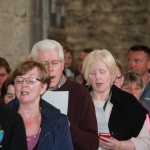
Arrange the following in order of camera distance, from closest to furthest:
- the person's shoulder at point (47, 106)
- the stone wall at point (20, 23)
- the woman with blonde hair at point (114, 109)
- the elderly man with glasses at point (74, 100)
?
the person's shoulder at point (47, 106)
the elderly man with glasses at point (74, 100)
the woman with blonde hair at point (114, 109)
the stone wall at point (20, 23)

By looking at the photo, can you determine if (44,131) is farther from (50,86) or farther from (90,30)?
(90,30)

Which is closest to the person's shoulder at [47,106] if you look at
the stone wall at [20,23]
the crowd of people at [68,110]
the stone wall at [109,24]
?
the crowd of people at [68,110]

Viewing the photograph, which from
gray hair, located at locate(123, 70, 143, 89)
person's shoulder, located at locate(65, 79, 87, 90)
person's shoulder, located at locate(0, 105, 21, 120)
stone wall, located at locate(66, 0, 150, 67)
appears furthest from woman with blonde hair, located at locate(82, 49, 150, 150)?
stone wall, located at locate(66, 0, 150, 67)

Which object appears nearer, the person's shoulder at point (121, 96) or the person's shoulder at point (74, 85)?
the person's shoulder at point (74, 85)

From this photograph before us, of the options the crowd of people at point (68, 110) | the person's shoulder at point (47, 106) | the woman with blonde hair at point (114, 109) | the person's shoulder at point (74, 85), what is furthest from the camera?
the woman with blonde hair at point (114, 109)

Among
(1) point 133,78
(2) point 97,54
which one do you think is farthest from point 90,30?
(2) point 97,54

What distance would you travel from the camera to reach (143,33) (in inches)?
545

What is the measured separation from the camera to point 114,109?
5.13 metres

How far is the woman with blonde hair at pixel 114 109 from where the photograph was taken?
5.04m

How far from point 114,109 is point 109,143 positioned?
39 cm

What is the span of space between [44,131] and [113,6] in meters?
10.1

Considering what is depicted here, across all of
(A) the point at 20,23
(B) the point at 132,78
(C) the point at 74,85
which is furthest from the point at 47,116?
(A) the point at 20,23

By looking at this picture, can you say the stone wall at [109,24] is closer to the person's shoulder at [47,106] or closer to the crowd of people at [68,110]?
the crowd of people at [68,110]

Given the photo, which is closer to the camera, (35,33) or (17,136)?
(17,136)
